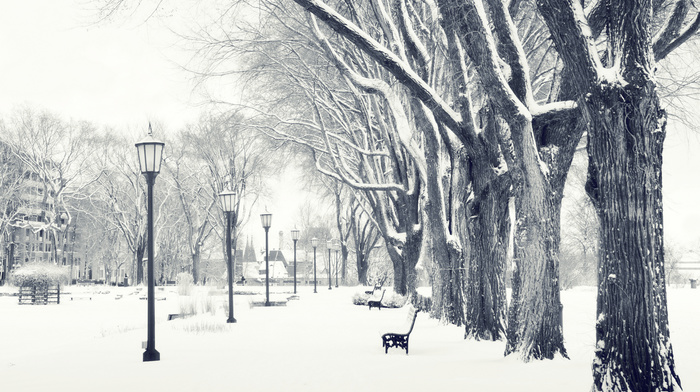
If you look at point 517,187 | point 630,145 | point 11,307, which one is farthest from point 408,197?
point 11,307

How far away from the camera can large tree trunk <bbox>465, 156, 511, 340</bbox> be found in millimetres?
11391

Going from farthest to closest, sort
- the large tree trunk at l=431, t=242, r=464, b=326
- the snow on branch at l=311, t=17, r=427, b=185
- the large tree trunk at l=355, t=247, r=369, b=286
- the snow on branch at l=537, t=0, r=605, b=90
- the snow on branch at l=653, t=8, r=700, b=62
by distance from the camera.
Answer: the large tree trunk at l=355, t=247, r=369, b=286 → the large tree trunk at l=431, t=242, r=464, b=326 → the snow on branch at l=311, t=17, r=427, b=185 → the snow on branch at l=653, t=8, r=700, b=62 → the snow on branch at l=537, t=0, r=605, b=90

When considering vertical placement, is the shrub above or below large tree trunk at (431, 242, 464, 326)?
below

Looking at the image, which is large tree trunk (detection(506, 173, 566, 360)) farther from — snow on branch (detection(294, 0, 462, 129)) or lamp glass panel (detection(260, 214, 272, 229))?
lamp glass panel (detection(260, 214, 272, 229))

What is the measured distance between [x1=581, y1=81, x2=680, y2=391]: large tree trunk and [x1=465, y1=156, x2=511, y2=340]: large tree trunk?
452cm

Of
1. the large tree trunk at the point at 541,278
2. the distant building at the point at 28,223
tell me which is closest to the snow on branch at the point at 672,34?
the large tree trunk at the point at 541,278

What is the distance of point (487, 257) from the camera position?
11.6m

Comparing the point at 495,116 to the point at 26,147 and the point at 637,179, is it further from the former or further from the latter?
the point at 26,147

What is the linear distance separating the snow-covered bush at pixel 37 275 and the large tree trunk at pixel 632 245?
88.2 ft

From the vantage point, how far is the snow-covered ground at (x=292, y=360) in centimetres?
784

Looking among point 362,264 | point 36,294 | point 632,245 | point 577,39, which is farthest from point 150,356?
point 362,264

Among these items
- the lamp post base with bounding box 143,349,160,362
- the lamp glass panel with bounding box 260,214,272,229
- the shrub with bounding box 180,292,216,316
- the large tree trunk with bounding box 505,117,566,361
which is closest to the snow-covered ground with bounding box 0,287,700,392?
the lamp post base with bounding box 143,349,160,362

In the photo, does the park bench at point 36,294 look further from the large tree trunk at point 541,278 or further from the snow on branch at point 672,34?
the snow on branch at point 672,34

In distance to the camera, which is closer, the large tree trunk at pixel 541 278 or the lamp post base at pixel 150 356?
the large tree trunk at pixel 541 278
